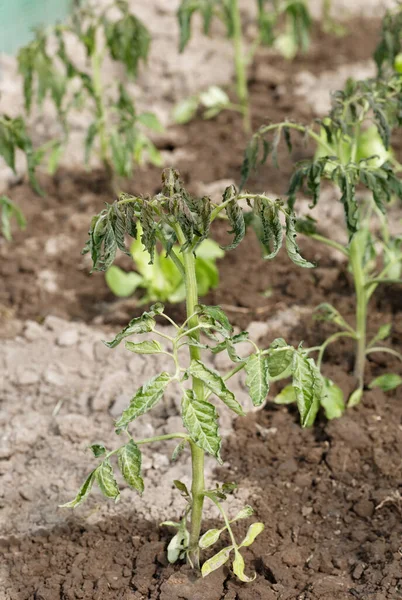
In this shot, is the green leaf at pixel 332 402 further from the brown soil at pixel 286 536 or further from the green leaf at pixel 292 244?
the green leaf at pixel 292 244

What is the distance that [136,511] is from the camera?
2.59 metres

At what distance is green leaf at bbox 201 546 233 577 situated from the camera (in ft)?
7.23

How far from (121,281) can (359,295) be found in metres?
1.12

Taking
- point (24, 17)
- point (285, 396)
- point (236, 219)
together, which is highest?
point (236, 219)

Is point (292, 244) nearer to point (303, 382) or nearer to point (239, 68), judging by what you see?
point (303, 382)

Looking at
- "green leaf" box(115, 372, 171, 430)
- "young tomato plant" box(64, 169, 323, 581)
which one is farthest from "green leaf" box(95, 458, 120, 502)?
"green leaf" box(115, 372, 171, 430)

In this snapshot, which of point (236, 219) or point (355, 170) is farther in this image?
point (355, 170)

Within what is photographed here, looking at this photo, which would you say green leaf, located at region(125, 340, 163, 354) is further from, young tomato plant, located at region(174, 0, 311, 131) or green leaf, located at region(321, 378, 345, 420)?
young tomato plant, located at region(174, 0, 311, 131)

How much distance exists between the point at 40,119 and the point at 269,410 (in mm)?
2692

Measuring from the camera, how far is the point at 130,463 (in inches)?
78.6

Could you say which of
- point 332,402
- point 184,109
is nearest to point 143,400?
point 332,402

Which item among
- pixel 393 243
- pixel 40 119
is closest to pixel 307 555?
pixel 393 243

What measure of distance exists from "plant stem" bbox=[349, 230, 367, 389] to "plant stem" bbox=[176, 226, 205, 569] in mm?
851

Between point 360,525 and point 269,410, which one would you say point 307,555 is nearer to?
point 360,525
